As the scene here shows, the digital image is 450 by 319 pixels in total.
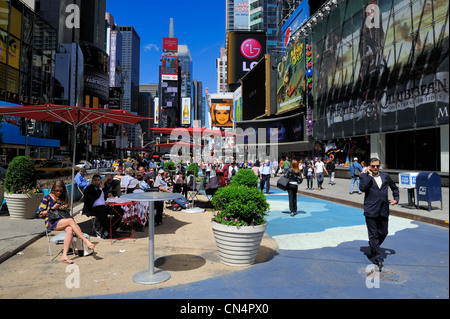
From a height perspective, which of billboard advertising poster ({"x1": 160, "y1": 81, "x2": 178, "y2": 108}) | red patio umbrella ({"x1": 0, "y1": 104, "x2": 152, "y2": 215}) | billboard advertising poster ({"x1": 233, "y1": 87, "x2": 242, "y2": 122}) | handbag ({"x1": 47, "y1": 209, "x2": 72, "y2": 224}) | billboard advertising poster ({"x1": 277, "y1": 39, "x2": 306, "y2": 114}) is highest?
billboard advertising poster ({"x1": 160, "y1": 81, "x2": 178, "y2": 108})

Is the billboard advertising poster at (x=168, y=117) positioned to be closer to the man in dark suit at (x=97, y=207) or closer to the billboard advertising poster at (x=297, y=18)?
the billboard advertising poster at (x=297, y=18)

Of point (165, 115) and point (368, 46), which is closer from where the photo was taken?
point (368, 46)

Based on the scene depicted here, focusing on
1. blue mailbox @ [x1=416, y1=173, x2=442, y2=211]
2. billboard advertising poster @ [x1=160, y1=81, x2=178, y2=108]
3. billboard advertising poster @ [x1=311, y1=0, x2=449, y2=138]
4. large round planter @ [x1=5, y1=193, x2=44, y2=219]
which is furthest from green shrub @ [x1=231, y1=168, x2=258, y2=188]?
billboard advertising poster @ [x1=160, y1=81, x2=178, y2=108]

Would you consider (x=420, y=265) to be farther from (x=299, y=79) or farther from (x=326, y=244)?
(x=299, y=79)

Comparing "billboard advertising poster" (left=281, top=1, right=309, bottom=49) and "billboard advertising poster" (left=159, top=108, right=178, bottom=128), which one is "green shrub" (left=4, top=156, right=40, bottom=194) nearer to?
"billboard advertising poster" (left=281, top=1, right=309, bottom=49)

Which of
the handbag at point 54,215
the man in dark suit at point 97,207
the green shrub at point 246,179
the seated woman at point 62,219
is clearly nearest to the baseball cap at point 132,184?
the man in dark suit at point 97,207

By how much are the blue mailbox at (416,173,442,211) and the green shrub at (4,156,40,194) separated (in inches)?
476

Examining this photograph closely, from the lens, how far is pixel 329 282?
159 inches

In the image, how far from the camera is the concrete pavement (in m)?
3.75

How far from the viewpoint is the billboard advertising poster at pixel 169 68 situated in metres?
191

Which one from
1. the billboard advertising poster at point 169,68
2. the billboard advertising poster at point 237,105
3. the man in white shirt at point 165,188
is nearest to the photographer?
the man in white shirt at point 165,188

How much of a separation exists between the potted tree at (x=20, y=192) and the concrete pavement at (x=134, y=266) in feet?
1.13
